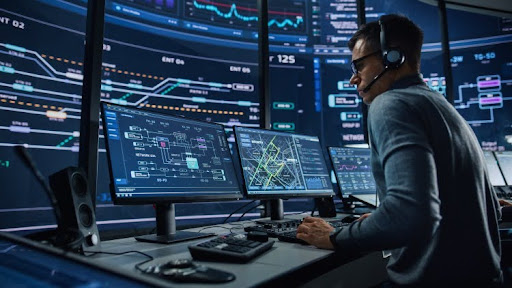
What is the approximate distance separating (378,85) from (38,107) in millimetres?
4172

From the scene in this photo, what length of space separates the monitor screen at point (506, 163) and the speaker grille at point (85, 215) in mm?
3535

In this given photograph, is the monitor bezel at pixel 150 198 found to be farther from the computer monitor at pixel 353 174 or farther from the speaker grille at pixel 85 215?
the computer monitor at pixel 353 174

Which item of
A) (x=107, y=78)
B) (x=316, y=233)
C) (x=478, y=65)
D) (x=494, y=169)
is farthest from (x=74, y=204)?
(x=478, y=65)

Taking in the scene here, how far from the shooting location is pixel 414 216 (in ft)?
2.86

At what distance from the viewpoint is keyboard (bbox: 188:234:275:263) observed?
36.3 inches

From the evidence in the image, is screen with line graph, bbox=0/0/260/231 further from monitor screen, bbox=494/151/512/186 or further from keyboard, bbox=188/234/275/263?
monitor screen, bbox=494/151/512/186

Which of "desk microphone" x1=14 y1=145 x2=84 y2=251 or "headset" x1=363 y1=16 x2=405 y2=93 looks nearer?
"desk microphone" x1=14 y1=145 x2=84 y2=251

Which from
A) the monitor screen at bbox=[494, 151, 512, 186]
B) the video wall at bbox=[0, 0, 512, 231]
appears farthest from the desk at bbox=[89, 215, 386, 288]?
the video wall at bbox=[0, 0, 512, 231]

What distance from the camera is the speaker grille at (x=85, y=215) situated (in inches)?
42.8

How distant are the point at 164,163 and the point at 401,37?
95 centimetres

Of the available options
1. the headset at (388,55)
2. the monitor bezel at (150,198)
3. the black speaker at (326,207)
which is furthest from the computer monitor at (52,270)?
the black speaker at (326,207)

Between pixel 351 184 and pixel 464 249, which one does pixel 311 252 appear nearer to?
pixel 464 249

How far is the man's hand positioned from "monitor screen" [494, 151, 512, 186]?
9.58 ft

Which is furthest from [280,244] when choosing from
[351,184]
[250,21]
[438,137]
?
[250,21]
